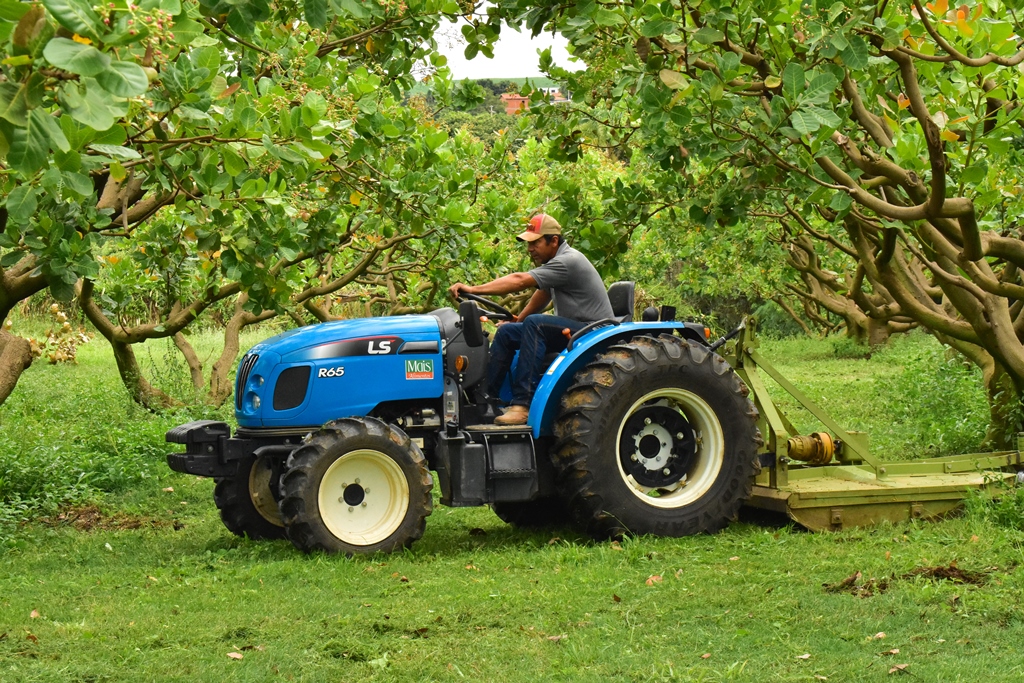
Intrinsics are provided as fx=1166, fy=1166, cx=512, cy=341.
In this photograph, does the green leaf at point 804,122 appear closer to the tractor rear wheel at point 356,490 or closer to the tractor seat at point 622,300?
the tractor seat at point 622,300

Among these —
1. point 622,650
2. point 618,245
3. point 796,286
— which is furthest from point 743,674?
point 796,286

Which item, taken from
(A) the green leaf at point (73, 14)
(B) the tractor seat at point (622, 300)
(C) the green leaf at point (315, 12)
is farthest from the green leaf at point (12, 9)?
(B) the tractor seat at point (622, 300)

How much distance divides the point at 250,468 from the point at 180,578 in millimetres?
1065

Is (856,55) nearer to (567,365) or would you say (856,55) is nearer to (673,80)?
(673,80)

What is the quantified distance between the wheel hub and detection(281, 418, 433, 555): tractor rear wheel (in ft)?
4.49

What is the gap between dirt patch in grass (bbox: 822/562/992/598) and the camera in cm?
570

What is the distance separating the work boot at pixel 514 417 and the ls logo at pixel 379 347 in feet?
2.67

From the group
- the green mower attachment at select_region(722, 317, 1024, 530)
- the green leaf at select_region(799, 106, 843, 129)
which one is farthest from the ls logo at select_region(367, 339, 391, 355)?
the green leaf at select_region(799, 106, 843, 129)

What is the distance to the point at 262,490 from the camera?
7.43 m

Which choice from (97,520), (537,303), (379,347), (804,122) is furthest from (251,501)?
(804,122)

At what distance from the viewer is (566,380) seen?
289 inches

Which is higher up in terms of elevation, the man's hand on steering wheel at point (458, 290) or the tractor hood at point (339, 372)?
the man's hand on steering wheel at point (458, 290)

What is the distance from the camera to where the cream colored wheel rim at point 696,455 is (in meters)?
7.27

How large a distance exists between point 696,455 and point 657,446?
0.83ft
